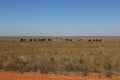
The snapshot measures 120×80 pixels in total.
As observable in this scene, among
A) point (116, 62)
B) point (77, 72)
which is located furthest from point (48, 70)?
point (116, 62)

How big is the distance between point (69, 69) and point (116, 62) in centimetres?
438

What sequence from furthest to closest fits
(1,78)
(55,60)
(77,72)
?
(55,60) → (77,72) → (1,78)

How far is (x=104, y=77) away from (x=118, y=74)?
1289mm

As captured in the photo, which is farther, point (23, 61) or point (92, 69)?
point (23, 61)

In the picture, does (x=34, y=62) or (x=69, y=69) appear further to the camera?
(x=34, y=62)

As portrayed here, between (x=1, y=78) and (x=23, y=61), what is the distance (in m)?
6.27

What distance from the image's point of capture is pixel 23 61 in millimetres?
18891

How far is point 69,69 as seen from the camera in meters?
16.4

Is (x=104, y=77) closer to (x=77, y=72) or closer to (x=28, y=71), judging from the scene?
(x=77, y=72)

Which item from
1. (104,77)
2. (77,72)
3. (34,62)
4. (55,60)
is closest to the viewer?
(104,77)

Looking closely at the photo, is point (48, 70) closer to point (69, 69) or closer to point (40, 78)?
point (69, 69)

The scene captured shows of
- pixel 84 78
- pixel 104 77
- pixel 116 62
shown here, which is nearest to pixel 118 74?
pixel 104 77

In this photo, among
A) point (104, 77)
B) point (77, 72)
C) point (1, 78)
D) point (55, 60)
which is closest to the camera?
point (1, 78)

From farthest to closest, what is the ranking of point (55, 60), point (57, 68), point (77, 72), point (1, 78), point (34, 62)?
1. point (55, 60)
2. point (34, 62)
3. point (57, 68)
4. point (77, 72)
5. point (1, 78)
